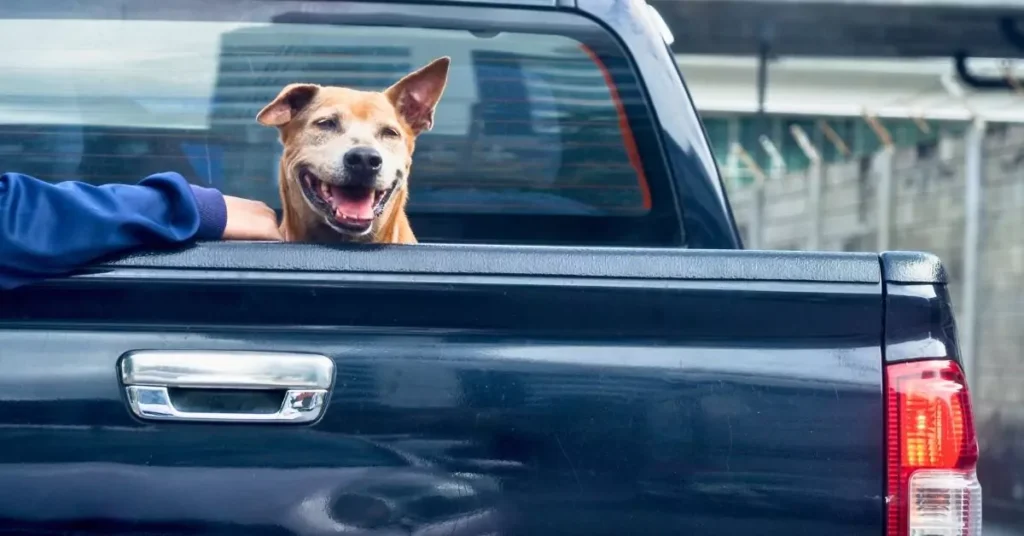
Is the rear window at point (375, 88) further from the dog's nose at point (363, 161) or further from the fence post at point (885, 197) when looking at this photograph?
the fence post at point (885, 197)

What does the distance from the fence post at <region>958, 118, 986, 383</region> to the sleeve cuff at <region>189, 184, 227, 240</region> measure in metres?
10.4

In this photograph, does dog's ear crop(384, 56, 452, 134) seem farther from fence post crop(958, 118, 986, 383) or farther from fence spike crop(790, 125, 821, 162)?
fence spike crop(790, 125, 821, 162)

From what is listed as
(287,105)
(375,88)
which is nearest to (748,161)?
(375,88)

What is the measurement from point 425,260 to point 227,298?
30 cm

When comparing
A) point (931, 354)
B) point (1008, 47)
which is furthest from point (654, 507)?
point (1008, 47)

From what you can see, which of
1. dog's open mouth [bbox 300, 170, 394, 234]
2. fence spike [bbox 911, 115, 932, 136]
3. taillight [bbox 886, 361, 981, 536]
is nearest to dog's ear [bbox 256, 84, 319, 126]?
dog's open mouth [bbox 300, 170, 394, 234]

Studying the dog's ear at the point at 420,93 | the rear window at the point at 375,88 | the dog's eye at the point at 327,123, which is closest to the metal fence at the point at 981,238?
the rear window at the point at 375,88

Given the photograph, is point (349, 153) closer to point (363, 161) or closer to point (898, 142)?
point (363, 161)

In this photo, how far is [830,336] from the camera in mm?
2287

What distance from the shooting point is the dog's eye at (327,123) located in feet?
10.9

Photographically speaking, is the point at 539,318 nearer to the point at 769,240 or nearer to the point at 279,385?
the point at 279,385

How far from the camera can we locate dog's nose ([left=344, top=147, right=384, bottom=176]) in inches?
124

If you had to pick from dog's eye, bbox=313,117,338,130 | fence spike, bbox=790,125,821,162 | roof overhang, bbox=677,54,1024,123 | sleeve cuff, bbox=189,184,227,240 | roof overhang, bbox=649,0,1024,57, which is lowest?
sleeve cuff, bbox=189,184,227,240

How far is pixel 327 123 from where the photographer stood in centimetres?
334
